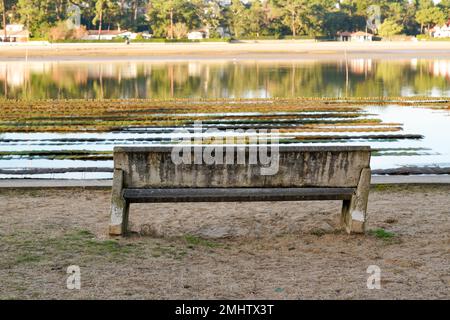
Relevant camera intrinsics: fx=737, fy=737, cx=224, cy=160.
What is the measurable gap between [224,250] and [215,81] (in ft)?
115

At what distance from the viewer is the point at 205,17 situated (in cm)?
11488

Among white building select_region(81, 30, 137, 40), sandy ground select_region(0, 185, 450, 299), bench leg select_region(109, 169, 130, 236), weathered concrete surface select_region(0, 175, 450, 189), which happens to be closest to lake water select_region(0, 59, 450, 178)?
weathered concrete surface select_region(0, 175, 450, 189)

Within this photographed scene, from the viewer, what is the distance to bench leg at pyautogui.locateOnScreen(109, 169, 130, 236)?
22.4 feet

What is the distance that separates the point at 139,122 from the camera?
21.0 metres

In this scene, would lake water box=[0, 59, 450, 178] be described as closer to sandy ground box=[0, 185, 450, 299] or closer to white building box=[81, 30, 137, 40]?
sandy ground box=[0, 185, 450, 299]

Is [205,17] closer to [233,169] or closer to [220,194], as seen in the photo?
[233,169]

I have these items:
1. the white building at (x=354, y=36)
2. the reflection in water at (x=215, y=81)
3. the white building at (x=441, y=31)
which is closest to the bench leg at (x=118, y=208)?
the reflection in water at (x=215, y=81)

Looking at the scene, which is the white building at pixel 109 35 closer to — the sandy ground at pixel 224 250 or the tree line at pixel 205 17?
the tree line at pixel 205 17

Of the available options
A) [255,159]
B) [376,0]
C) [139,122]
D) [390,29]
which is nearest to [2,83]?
[139,122]

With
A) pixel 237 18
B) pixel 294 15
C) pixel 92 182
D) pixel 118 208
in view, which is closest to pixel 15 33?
pixel 237 18

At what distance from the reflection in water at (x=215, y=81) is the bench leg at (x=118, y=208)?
24.5m

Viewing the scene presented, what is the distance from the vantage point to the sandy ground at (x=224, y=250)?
5438 millimetres
